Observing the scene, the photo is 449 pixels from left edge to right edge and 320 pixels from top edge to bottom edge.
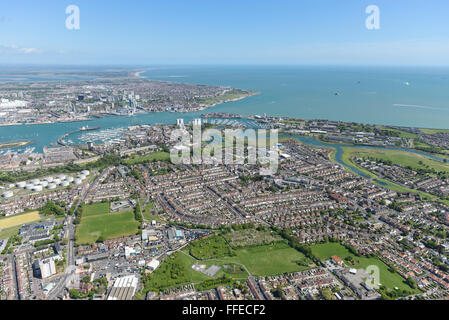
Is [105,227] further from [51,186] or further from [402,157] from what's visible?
[402,157]

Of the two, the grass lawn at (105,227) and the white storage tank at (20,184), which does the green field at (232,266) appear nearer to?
the grass lawn at (105,227)

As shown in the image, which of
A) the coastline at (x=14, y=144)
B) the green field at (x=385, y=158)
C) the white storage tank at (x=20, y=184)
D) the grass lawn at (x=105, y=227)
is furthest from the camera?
the coastline at (x=14, y=144)

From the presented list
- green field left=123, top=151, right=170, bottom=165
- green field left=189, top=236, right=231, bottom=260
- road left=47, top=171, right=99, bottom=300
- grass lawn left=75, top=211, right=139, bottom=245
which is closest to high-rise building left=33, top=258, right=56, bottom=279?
road left=47, top=171, right=99, bottom=300

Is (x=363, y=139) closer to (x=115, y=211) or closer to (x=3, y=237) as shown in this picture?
(x=115, y=211)

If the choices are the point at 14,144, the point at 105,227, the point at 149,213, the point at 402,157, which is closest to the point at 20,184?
the point at 105,227

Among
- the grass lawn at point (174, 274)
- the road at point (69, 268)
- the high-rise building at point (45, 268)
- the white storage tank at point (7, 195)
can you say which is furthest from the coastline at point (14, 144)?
the grass lawn at point (174, 274)

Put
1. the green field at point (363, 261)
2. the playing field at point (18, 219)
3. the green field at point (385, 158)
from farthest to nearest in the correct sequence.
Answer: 1. the green field at point (385, 158)
2. the playing field at point (18, 219)
3. the green field at point (363, 261)

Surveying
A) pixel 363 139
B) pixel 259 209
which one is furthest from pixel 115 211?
pixel 363 139
